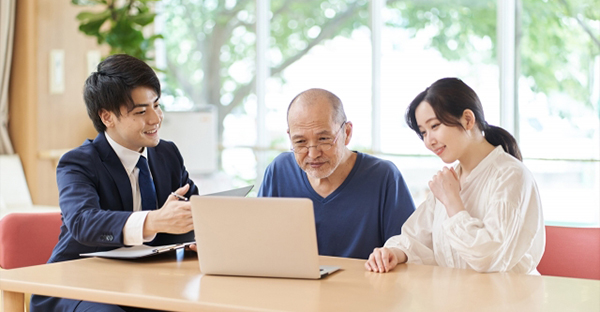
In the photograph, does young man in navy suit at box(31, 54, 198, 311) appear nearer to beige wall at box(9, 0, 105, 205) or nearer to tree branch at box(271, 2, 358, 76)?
beige wall at box(9, 0, 105, 205)

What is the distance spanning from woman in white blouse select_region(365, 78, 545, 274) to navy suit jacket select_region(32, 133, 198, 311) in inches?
32.5

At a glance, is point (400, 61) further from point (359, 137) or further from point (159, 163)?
point (159, 163)

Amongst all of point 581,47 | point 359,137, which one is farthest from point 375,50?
point 581,47

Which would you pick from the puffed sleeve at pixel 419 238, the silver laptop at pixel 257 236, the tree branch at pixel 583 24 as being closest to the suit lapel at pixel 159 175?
the silver laptop at pixel 257 236

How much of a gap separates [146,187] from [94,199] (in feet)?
0.85

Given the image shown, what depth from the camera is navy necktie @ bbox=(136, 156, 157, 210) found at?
2309 millimetres

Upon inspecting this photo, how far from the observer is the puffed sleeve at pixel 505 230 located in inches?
73.4

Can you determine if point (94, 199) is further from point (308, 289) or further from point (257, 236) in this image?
point (308, 289)

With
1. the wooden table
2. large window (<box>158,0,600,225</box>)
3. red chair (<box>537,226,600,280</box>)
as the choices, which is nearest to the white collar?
the wooden table

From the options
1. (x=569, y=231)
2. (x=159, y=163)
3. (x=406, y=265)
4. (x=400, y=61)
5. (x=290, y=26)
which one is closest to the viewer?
(x=406, y=265)

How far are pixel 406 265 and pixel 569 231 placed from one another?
0.61 metres

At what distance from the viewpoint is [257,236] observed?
1.74 m

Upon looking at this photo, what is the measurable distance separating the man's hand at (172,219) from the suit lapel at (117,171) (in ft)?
1.01

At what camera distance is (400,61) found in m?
5.27
